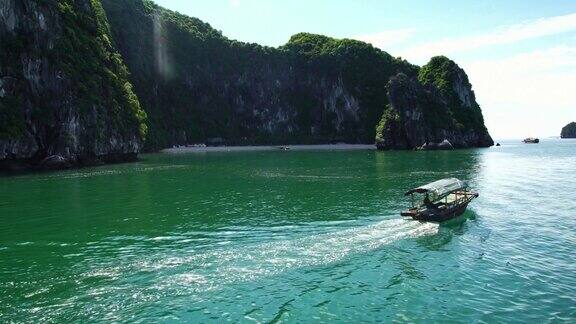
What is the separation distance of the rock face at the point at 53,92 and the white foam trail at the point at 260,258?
245 ft

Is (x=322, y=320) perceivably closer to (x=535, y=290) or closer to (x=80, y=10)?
(x=535, y=290)

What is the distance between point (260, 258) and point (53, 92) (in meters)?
90.7

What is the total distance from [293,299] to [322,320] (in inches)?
89.8

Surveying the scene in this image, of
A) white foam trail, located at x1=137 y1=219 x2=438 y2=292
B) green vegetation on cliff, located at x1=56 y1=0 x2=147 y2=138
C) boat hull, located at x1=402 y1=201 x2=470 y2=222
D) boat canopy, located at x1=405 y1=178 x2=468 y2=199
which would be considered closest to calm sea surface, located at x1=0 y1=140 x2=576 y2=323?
white foam trail, located at x1=137 y1=219 x2=438 y2=292

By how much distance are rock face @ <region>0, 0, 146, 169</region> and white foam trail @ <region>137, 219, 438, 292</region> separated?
7481 cm

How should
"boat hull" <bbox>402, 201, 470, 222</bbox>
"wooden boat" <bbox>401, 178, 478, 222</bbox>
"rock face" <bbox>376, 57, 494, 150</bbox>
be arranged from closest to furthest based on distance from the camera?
"boat hull" <bbox>402, 201, 470, 222</bbox> → "wooden boat" <bbox>401, 178, 478, 222</bbox> → "rock face" <bbox>376, 57, 494, 150</bbox>

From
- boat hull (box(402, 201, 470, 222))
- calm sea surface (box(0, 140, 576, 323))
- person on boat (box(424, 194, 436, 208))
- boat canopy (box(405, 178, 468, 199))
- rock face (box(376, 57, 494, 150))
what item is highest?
rock face (box(376, 57, 494, 150))

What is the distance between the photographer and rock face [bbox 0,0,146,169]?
86.5m

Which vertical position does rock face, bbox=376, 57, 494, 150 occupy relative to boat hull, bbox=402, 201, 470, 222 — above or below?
above

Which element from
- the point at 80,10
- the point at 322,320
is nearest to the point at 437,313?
the point at 322,320

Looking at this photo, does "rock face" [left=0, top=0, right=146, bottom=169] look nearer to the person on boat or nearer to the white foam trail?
the white foam trail

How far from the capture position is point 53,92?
95500mm

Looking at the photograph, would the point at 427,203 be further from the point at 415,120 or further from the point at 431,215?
the point at 415,120

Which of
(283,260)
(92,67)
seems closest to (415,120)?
(92,67)
